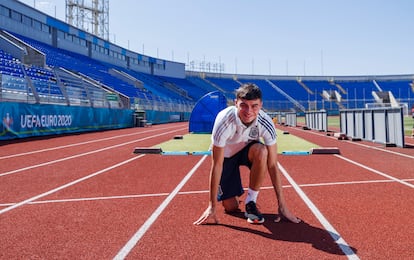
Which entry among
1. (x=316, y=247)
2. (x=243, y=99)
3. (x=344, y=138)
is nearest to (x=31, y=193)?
(x=243, y=99)

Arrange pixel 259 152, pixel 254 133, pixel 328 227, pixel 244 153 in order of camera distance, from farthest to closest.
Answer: pixel 244 153 < pixel 254 133 < pixel 259 152 < pixel 328 227

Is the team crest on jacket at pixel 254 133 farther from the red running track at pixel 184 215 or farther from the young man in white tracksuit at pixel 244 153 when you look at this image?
the red running track at pixel 184 215

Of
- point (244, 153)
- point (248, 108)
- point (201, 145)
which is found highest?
point (248, 108)

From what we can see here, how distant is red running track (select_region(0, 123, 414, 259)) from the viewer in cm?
307

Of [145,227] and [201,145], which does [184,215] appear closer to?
[145,227]

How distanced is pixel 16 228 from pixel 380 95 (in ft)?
191

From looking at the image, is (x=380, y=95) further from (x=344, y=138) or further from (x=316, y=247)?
(x=316, y=247)

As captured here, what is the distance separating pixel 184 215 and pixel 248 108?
1.52 m

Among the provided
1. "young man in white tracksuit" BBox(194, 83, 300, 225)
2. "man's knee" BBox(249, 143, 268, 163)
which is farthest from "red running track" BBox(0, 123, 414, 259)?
"man's knee" BBox(249, 143, 268, 163)

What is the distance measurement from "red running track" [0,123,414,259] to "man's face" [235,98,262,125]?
1.14 metres

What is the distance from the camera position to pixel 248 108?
3561 mm

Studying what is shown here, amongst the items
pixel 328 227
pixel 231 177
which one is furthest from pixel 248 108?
pixel 328 227

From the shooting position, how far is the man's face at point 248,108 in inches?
Answer: 139

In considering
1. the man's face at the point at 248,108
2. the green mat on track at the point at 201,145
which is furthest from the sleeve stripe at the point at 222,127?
the green mat on track at the point at 201,145
